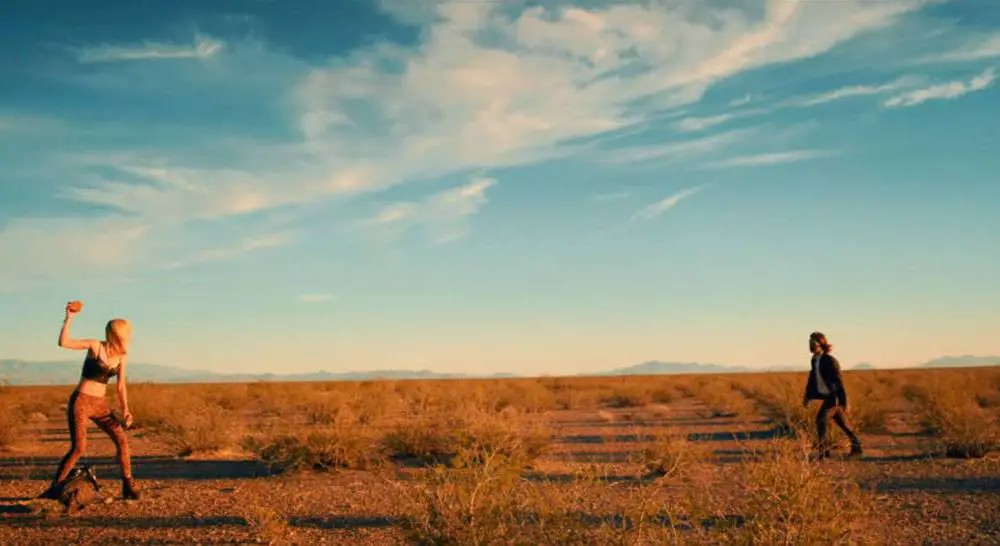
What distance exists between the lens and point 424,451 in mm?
12953

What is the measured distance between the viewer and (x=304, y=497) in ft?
31.6

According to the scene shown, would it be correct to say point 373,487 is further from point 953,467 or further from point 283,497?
point 953,467

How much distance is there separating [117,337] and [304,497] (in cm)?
308

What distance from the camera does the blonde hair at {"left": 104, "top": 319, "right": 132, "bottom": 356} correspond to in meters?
8.41

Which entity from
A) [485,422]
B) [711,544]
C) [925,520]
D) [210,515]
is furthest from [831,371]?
[210,515]

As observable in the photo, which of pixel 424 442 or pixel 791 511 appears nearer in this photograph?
pixel 791 511

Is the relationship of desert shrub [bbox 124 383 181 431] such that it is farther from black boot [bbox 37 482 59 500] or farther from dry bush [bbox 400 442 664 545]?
dry bush [bbox 400 442 664 545]

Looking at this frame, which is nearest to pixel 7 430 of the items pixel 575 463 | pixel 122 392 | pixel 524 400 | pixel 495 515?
pixel 122 392

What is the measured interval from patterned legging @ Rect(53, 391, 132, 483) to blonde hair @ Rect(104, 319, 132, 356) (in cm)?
60

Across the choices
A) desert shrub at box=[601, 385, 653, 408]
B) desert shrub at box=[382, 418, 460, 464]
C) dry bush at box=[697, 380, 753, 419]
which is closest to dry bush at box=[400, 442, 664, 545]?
desert shrub at box=[382, 418, 460, 464]

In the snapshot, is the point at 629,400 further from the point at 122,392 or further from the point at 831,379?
the point at 122,392

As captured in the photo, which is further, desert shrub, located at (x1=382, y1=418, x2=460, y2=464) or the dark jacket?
desert shrub, located at (x1=382, y1=418, x2=460, y2=464)

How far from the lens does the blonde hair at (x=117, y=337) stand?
27.6ft

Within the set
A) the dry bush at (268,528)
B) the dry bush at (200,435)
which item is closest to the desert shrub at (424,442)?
the dry bush at (200,435)
